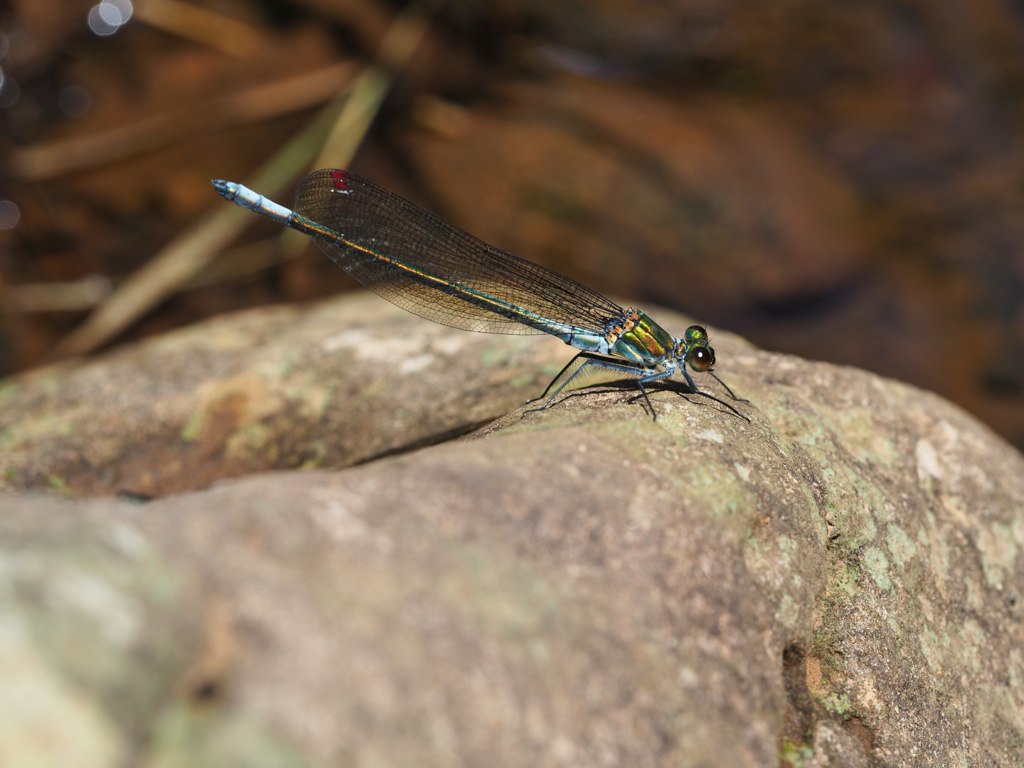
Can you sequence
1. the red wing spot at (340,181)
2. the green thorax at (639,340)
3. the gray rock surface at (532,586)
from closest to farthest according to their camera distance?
the gray rock surface at (532,586) < the green thorax at (639,340) < the red wing spot at (340,181)

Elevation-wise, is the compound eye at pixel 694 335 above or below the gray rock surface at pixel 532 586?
above

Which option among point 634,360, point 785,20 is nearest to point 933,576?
point 634,360

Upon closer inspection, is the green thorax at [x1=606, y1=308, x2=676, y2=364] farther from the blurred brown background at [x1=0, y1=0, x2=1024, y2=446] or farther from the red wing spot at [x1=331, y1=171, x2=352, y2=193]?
the blurred brown background at [x1=0, y1=0, x2=1024, y2=446]

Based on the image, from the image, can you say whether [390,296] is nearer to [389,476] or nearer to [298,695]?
[389,476]

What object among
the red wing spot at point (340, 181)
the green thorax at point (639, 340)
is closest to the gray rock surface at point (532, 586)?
the green thorax at point (639, 340)

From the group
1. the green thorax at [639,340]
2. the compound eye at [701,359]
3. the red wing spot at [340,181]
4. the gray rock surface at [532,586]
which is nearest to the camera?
the gray rock surface at [532,586]

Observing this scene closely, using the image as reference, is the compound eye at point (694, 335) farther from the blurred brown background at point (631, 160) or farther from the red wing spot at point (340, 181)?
the blurred brown background at point (631, 160)

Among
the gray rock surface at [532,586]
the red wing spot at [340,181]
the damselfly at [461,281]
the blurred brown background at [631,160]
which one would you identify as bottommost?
the gray rock surface at [532,586]

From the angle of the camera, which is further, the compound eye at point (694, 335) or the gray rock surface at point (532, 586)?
the compound eye at point (694, 335)
